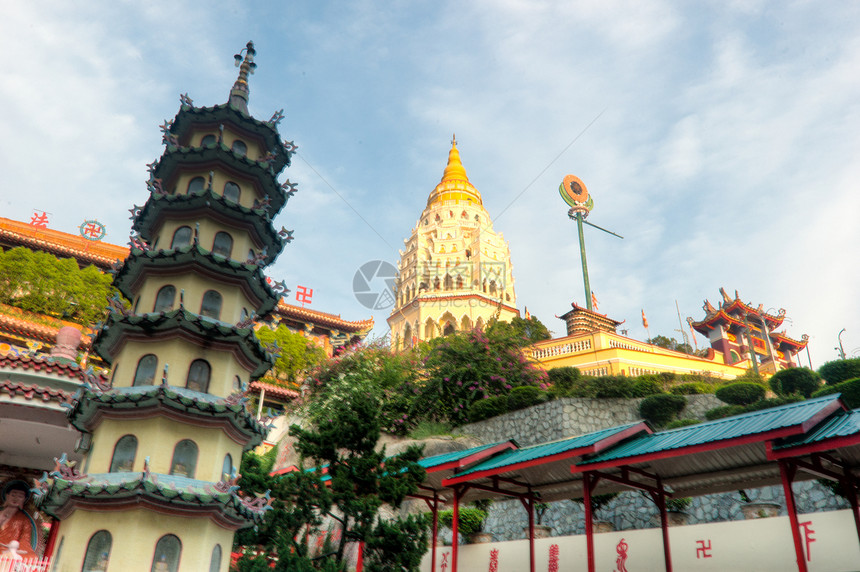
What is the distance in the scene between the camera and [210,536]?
1257 centimetres

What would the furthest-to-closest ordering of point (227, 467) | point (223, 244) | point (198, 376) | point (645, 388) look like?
point (645, 388)
point (223, 244)
point (198, 376)
point (227, 467)

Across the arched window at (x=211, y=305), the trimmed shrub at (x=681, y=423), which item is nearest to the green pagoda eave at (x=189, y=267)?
the arched window at (x=211, y=305)

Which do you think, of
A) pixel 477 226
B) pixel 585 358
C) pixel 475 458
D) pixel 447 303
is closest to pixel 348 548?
pixel 475 458

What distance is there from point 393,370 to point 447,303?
2083 cm

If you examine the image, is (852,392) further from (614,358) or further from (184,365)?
(184,365)

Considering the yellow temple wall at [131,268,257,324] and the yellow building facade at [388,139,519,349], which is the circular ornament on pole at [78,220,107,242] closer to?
the yellow building facade at [388,139,519,349]

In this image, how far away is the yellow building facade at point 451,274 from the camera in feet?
172

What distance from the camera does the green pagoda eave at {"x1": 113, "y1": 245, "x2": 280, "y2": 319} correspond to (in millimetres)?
14623

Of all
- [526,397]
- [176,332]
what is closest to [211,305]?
[176,332]

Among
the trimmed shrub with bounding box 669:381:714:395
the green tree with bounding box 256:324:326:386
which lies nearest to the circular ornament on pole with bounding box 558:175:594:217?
the green tree with bounding box 256:324:326:386

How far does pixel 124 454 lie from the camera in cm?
1284

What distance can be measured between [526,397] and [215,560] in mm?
16733

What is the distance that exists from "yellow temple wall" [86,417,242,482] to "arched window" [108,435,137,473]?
0.25 ft

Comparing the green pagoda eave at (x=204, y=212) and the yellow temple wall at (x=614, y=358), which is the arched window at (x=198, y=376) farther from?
the yellow temple wall at (x=614, y=358)
